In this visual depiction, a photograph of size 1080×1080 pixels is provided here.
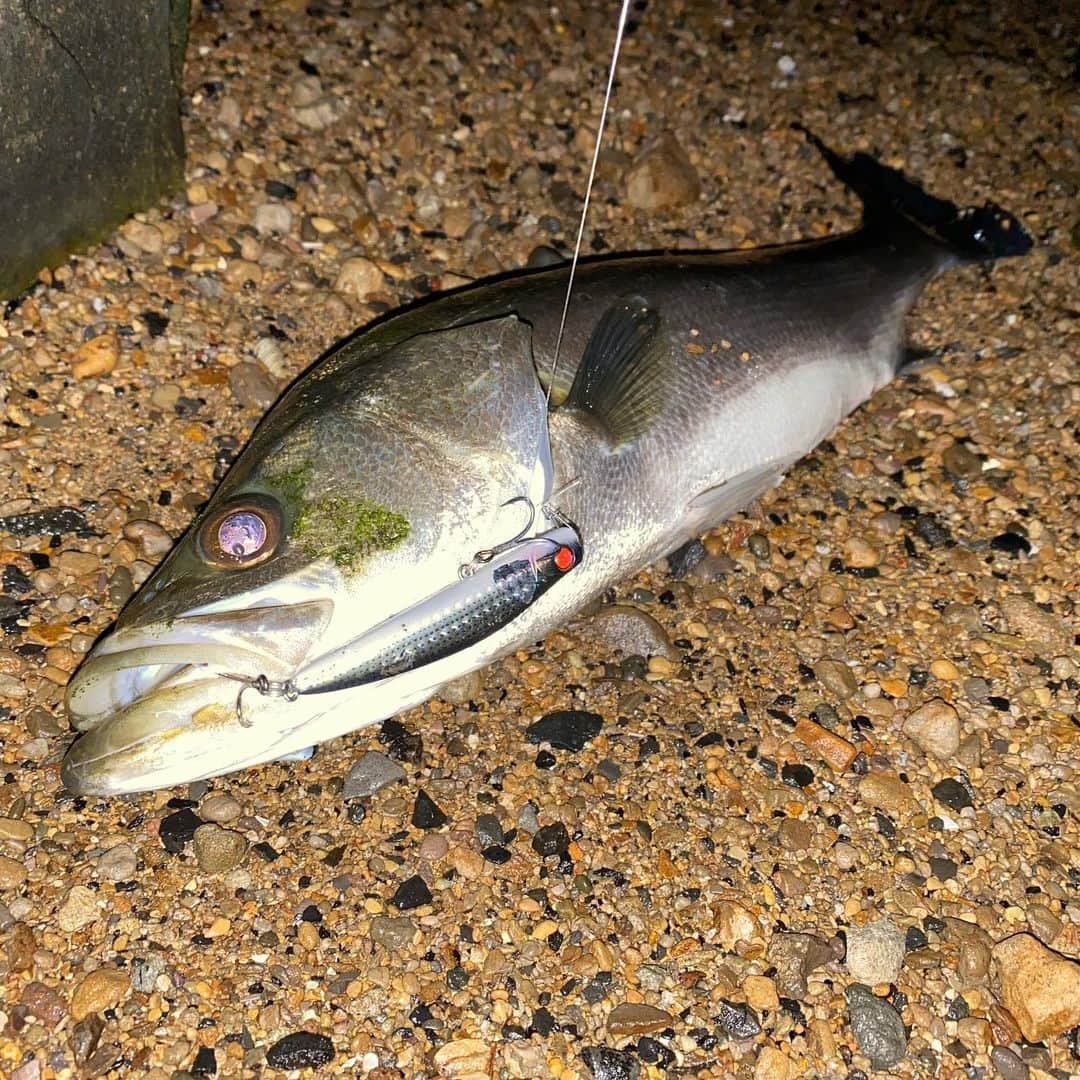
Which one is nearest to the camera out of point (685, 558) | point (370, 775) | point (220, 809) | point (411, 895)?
point (411, 895)

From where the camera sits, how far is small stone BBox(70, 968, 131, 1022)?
106 inches

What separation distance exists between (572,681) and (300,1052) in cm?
136

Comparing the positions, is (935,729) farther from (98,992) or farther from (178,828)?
(98,992)

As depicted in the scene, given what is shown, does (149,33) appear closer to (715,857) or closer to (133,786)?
(133,786)

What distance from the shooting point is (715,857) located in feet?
10.2

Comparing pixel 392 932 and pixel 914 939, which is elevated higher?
pixel 914 939

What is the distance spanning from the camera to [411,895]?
117 inches

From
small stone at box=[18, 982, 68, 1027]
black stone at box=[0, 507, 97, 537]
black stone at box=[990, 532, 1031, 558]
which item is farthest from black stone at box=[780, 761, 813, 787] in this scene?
black stone at box=[0, 507, 97, 537]

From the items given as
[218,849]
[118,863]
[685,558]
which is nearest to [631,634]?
[685,558]

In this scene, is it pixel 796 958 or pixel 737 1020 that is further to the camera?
pixel 796 958

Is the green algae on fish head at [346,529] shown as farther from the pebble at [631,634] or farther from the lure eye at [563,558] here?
the pebble at [631,634]

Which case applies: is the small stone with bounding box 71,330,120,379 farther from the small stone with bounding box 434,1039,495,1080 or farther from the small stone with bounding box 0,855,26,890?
→ the small stone with bounding box 434,1039,495,1080

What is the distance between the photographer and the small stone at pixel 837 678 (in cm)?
354

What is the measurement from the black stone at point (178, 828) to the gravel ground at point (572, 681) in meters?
0.01
